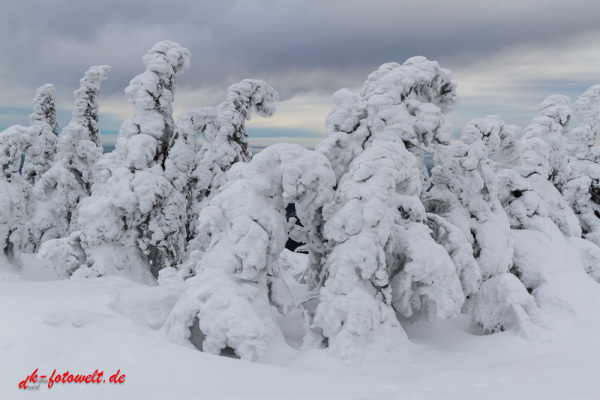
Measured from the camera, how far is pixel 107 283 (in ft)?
33.8

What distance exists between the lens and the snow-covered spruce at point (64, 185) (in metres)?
19.5

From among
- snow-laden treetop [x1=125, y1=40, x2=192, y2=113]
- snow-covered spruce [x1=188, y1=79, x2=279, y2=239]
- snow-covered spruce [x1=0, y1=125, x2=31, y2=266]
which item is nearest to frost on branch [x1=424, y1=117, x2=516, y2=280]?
snow-covered spruce [x1=188, y1=79, x2=279, y2=239]

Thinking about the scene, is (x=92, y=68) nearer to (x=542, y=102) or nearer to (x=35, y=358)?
(x=35, y=358)

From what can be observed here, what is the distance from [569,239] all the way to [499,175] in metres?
2.97

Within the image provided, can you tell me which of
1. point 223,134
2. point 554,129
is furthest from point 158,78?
point 554,129

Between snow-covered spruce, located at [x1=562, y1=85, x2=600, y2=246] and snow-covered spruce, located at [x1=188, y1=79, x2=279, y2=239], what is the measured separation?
13263 mm

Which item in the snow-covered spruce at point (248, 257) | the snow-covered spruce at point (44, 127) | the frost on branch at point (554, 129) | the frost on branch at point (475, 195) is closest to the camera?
the snow-covered spruce at point (248, 257)

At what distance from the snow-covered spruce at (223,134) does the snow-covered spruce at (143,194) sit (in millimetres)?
2184

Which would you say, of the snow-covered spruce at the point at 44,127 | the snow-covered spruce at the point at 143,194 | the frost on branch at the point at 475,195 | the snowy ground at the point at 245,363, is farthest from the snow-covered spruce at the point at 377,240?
the snow-covered spruce at the point at 44,127

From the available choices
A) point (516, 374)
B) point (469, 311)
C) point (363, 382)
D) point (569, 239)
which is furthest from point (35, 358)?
point (569, 239)

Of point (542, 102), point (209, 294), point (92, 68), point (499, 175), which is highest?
point (92, 68)

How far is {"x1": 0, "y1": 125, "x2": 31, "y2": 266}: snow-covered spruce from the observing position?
47.8ft

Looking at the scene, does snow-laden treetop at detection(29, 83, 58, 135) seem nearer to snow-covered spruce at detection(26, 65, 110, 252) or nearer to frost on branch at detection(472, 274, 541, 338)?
snow-covered spruce at detection(26, 65, 110, 252)

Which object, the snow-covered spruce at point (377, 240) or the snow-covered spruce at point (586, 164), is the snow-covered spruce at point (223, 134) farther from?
the snow-covered spruce at point (586, 164)
